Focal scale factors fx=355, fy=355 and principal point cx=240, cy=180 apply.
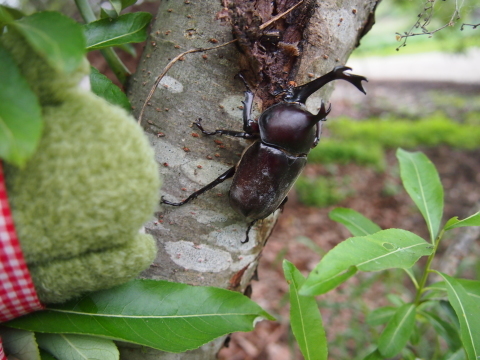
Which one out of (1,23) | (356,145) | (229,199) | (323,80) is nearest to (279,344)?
(229,199)

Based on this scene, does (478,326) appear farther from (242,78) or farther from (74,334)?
(74,334)

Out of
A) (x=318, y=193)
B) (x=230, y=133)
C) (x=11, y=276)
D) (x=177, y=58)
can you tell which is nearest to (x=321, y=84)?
(x=230, y=133)

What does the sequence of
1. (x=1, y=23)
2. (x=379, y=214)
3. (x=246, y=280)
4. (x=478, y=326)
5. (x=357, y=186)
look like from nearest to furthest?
(x=1, y=23) < (x=478, y=326) < (x=246, y=280) < (x=379, y=214) < (x=357, y=186)

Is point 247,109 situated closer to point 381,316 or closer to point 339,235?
point 381,316

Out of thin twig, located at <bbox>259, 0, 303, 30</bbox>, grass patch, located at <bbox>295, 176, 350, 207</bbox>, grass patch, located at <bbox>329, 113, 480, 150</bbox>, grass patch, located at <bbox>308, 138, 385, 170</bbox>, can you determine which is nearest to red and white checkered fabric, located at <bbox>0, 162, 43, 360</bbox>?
thin twig, located at <bbox>259, 0, 303, 30</bbox>

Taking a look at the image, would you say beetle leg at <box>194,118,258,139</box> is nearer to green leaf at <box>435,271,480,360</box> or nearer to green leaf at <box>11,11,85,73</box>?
green leaf at <box>11,11,85,73</box>

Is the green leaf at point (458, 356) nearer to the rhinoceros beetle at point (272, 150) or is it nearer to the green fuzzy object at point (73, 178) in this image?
the rhinoceros beetle at point (272, 150)
